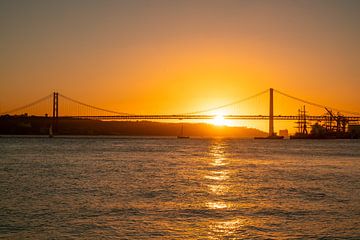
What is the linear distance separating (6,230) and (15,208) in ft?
10.9

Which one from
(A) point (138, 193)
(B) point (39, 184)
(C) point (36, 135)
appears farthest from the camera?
(C) point (36, 135)

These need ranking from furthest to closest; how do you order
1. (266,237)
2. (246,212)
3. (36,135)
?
(36,135), (246,212), (266,237)

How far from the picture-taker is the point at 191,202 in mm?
16750

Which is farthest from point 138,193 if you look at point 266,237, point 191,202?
point 266,237

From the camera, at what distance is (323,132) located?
5994 inches

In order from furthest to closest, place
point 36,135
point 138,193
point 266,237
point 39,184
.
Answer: point 36,135 < point 39,184 < point 138,193 < point 266,237

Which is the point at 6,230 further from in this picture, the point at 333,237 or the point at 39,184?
the point at 39,184

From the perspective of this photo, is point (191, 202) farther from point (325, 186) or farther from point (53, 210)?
point (325, 186)

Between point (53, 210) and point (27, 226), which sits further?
point (53, 210)

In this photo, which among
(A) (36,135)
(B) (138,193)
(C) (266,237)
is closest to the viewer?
(C) (266,237)

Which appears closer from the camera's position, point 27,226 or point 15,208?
point 27,226

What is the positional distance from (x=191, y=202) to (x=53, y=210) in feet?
14.7

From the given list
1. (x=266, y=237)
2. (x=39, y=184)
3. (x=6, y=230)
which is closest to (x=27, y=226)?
(x=6, y=230)

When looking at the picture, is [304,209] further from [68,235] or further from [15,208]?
[15,208]
